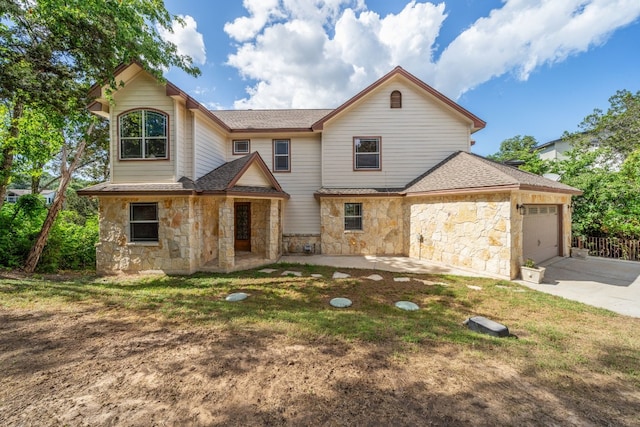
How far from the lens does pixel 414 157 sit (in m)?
11.5

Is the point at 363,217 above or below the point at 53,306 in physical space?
above

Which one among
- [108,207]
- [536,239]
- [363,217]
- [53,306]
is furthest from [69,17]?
[536,239]

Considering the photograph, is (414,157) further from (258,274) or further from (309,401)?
(309,401)

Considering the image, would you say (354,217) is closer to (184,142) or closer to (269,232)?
(269,232)

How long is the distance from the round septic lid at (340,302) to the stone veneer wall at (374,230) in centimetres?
538

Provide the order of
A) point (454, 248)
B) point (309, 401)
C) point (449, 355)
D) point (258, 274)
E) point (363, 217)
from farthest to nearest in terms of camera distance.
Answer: point (363, 217) → point (454, 248) → point (258, 274) → point (449, 355) → point (309, 401)

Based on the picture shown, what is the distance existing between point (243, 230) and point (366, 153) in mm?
6675

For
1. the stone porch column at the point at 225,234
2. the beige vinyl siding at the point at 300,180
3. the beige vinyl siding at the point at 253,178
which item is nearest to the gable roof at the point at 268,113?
the beige vinyl siding at the point at 300,180

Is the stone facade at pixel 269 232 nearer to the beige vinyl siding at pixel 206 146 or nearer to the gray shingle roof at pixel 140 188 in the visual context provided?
the gray shingle roof at pixel 140 188

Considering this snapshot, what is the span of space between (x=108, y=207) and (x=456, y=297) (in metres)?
10.8

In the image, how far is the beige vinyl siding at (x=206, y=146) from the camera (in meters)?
9.07

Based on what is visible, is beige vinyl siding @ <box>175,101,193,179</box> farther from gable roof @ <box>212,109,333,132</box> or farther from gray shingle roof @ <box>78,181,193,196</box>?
gable roof @ <box>212,109,333,132</box>

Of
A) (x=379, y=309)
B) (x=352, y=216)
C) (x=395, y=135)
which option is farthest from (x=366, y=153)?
(x=379, y=309)

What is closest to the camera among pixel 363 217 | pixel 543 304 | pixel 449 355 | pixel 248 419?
pixel 248 419
